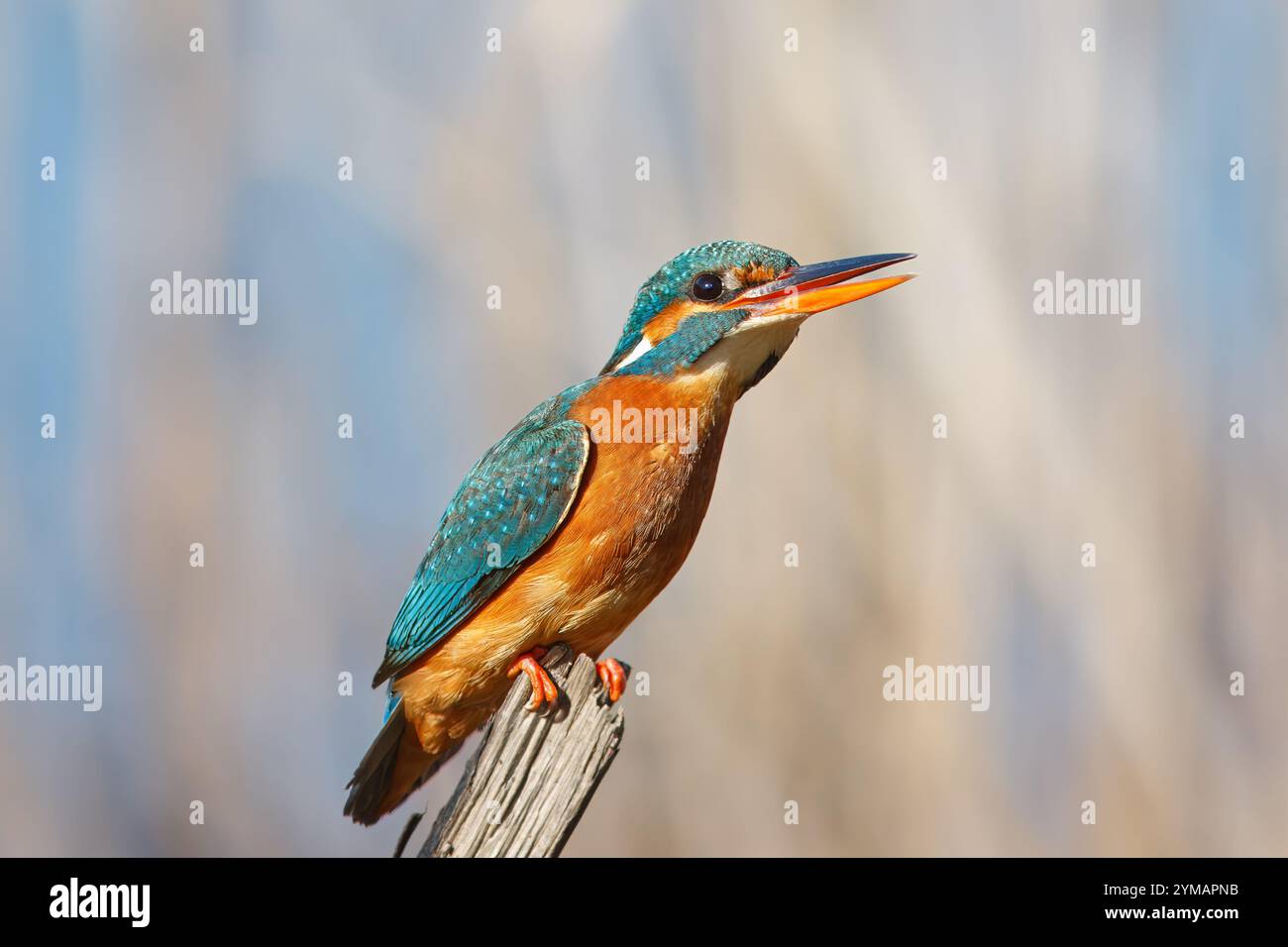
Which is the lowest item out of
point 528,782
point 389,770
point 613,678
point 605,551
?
point 389,770

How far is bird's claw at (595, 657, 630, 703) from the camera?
330 centimetres

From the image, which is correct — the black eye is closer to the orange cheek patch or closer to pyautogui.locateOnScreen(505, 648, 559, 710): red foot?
the orange cheek patch

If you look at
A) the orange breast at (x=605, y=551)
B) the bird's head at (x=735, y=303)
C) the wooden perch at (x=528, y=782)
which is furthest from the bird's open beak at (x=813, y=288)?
the wooden perch at (x=528, y=782)

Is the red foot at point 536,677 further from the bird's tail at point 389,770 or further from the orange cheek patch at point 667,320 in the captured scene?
the orange cheek patch at point 667,320

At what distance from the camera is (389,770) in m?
3.55

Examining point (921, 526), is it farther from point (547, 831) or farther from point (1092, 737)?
point (547, 831)

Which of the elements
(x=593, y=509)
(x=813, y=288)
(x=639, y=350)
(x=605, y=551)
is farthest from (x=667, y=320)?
(x=605, y=551)

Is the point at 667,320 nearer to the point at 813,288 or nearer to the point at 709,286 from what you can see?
the point at 709,286

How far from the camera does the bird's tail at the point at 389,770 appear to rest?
3.48 m

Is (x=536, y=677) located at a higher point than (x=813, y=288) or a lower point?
lower

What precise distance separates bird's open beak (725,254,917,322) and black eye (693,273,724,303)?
6 cm

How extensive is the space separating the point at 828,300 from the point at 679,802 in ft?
8.53

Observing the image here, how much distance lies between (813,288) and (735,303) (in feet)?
0.78

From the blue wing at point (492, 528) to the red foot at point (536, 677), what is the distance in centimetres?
24
